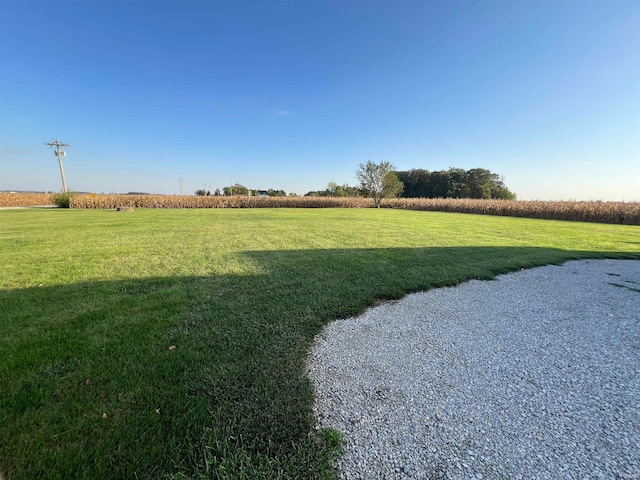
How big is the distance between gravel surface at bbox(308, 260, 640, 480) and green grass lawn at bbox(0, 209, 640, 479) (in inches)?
11.8

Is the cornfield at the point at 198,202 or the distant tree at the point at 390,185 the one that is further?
the distant tree at the point at 390,185

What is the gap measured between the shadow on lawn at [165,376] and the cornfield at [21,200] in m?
40.0

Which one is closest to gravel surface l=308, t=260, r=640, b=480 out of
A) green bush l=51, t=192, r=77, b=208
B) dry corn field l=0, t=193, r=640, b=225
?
dry corn field l=0, t=193, r=640, b=225

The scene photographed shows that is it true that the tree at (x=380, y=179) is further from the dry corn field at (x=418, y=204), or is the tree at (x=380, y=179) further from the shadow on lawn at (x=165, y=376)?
the shadow on lawn at (x=165, y=376)

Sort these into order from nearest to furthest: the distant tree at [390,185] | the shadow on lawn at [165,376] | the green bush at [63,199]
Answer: the shadow on lawn at [165,376], the green bush at [63,199], the distant tree at [390,185]

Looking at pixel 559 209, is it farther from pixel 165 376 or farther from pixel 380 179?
pixel 165 376

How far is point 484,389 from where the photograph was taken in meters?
2.06

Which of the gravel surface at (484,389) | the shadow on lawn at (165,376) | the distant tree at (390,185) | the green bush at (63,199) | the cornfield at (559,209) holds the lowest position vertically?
A: the gravel surface at (484,389)

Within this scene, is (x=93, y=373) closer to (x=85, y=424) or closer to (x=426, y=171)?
(x=85, y=424)

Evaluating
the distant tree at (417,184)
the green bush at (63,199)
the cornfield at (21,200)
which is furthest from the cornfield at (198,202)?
the distant tree at (417,184)

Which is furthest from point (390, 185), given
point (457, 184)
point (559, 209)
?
point (457, 184)

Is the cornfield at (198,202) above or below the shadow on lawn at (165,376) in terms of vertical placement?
above

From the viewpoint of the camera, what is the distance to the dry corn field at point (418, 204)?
18531 millimetres

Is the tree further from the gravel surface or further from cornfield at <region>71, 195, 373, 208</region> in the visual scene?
the gravel surface
